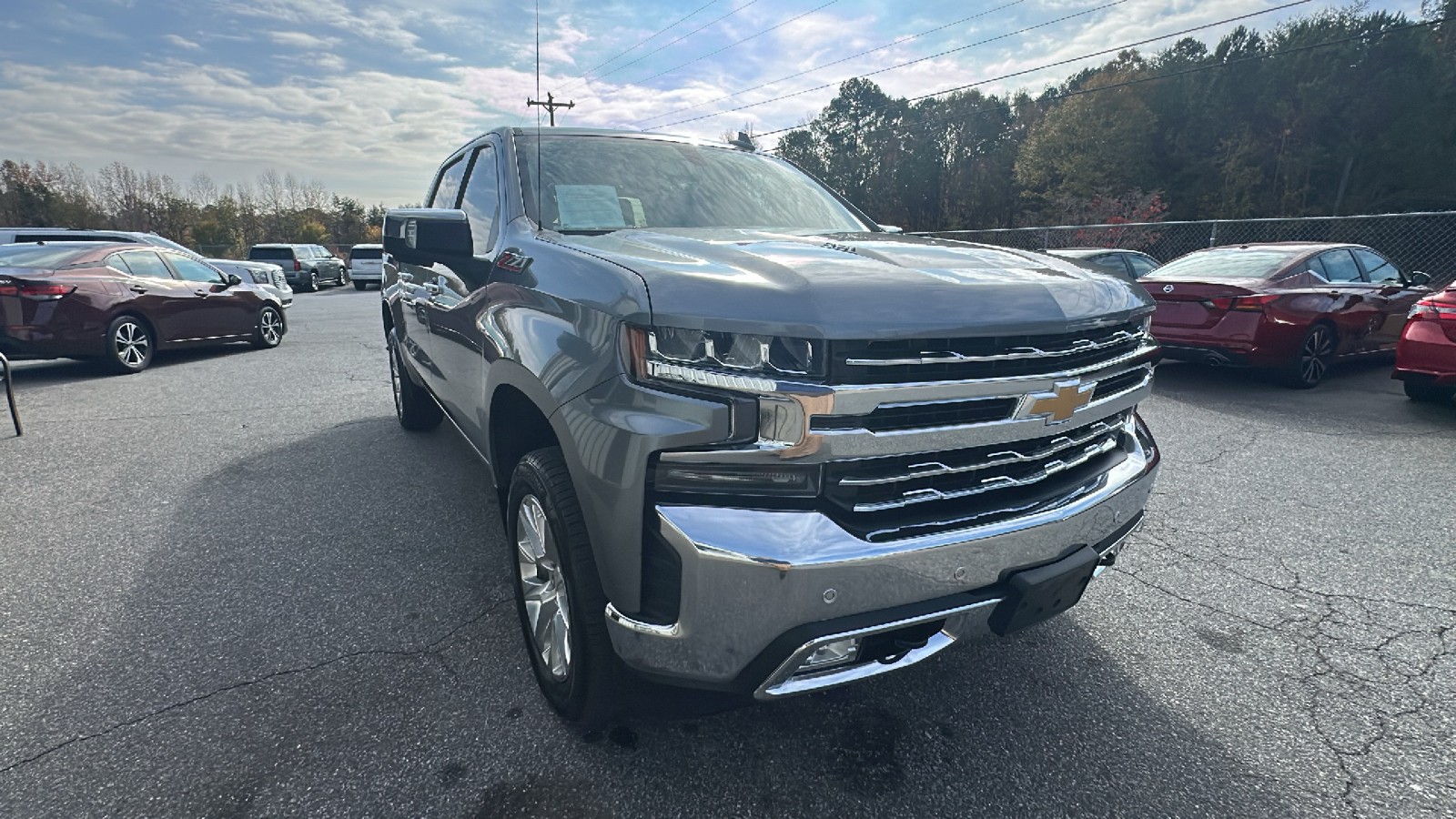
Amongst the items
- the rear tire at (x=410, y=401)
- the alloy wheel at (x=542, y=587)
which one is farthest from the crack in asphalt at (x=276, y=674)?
the rear tire at (x=410, y=401)

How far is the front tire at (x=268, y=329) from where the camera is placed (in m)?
10.4

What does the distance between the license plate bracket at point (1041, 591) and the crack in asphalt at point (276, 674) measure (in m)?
1.80

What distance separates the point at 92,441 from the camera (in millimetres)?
5375

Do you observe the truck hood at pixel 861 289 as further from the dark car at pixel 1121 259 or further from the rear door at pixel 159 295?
the rear door at pixel 159 295

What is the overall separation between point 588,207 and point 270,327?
10.2 meters

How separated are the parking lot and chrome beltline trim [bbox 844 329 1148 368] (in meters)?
1.01

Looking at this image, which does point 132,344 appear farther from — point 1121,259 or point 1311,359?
point 1121,259

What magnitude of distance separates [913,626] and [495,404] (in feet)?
5.38

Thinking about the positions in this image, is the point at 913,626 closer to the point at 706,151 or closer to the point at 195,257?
the point at 706,151

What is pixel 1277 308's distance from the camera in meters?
6.70

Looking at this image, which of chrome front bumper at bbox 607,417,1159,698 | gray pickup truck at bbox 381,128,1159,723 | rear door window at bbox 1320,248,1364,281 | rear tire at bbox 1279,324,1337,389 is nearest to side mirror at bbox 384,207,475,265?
gray pickup truck at bbox 381,128,1159,723

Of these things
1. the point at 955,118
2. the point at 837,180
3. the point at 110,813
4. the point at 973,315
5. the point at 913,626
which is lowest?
the point at 110,813

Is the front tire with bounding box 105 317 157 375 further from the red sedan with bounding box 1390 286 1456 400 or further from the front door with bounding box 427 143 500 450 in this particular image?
the red sedan with bounding box 1390 286 1456 400

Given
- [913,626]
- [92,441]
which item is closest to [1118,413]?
[913,626]
